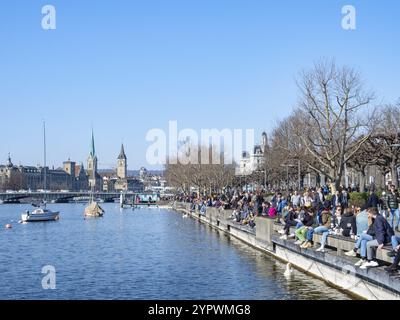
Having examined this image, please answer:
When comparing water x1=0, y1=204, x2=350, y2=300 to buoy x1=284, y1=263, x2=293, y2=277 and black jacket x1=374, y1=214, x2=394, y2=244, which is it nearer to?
buoy x1=284, y1=263, x2=293, y2=277

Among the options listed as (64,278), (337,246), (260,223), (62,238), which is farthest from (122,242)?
(337,246)

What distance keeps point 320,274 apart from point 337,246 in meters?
3.03

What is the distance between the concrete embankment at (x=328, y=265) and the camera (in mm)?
21453

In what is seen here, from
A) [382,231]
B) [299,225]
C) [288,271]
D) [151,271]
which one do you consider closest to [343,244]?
[382,231]

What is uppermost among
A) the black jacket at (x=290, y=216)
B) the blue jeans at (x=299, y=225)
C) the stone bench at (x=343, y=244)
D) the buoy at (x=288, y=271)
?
the black jacket at (x=290, y=216)

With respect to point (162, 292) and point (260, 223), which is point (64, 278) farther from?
point (260, 223)

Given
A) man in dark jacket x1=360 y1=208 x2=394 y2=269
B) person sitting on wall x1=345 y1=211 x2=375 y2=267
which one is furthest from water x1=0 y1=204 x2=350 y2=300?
man in dark jacket x1=360 y1=208 x2=394 y2=269

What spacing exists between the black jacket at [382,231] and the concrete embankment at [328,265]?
94 cm

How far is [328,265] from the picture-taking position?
2784 cm

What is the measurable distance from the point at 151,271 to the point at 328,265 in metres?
10.7

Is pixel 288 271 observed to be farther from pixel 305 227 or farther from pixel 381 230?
pixel 381 230

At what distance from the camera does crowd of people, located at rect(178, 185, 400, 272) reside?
70.7 ft

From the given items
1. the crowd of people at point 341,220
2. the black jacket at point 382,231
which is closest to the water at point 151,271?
the crowd of people at point 341,220

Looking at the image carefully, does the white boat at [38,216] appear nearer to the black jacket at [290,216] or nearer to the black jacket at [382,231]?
the black jacket at [290,216]
